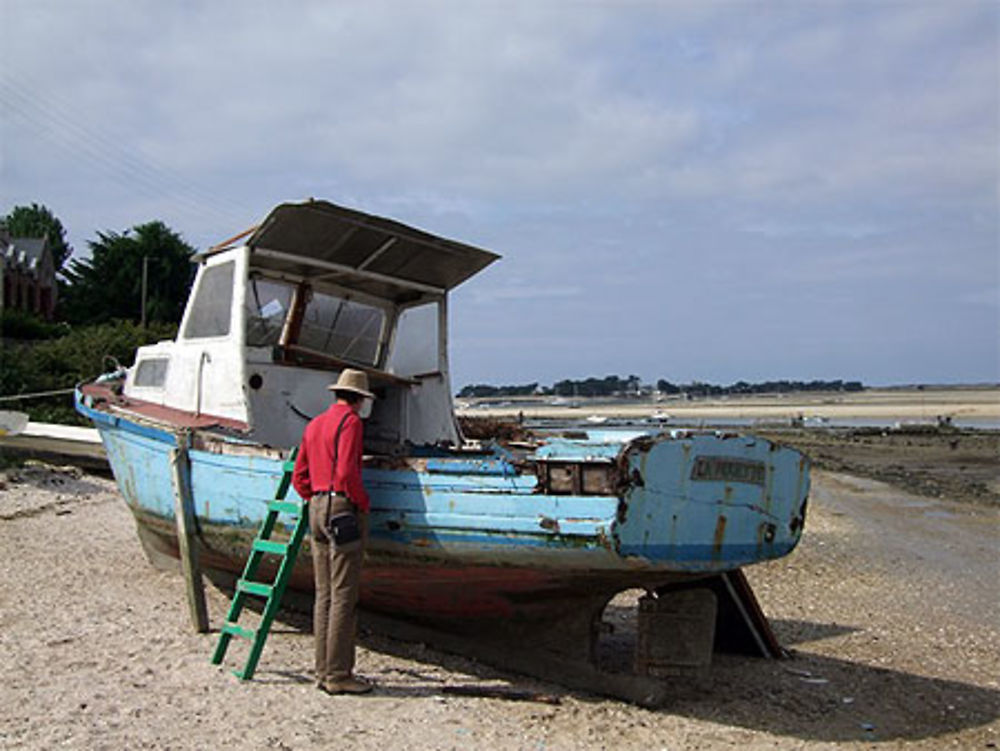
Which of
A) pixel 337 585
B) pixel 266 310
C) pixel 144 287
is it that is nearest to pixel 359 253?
pixel 266 310

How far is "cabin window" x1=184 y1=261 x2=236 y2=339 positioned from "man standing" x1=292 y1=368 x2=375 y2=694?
2.83 metres

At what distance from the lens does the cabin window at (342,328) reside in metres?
8.99

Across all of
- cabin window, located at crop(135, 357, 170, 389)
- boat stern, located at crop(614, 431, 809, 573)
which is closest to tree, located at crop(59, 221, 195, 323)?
cabin window, located at crop(135, 357, 170, 389)

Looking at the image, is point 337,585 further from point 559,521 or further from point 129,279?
point 129,279

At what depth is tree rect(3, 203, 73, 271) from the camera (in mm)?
73250

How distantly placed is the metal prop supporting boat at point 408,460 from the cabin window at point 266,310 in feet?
0.07

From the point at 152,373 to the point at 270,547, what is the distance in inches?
150

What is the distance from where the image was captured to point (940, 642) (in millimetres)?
8641

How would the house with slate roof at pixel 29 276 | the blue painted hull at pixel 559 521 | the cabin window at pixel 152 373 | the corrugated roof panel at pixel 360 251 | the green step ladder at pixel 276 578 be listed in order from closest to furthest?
the blue painted hull at pixel 559 521, the green step ladder at pixel 276 578, the corrugated roof panel at pixel 360 251, the cabin window at pixel 152 373, the house with slate roof at pixel 29 276

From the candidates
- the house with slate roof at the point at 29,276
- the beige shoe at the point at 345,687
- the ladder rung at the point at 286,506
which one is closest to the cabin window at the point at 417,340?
the ladder rung at the point at 286,506

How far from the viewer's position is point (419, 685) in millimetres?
6305

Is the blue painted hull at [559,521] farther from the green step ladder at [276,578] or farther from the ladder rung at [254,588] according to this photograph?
the ladder rung at [254,588]

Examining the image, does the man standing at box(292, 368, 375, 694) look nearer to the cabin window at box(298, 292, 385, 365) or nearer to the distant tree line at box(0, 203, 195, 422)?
the cabin window at box(298, 292, 385, 365)

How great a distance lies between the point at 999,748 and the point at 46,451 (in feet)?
53.5
